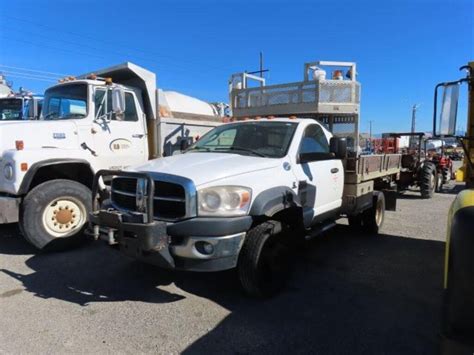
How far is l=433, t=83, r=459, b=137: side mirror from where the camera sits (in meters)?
3.04

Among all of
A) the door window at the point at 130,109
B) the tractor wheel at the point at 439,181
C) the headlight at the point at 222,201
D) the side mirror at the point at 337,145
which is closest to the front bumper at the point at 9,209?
the door window at the point at 130,109

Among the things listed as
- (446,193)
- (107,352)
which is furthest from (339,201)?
(446,193)

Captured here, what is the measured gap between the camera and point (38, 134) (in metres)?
5.67

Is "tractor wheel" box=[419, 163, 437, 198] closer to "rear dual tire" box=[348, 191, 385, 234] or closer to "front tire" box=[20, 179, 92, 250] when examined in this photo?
"rear dual tire" box=[348, 191, 385, 234]

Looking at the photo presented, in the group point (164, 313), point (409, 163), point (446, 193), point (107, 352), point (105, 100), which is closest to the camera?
point (107, 352)

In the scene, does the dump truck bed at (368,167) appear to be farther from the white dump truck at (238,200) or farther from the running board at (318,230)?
the running board at (318,230)

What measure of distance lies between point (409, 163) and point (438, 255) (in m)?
6.66

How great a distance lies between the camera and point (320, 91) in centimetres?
761

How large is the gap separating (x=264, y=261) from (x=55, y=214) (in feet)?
10.8

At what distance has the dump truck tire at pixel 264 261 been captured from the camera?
12.1 ft

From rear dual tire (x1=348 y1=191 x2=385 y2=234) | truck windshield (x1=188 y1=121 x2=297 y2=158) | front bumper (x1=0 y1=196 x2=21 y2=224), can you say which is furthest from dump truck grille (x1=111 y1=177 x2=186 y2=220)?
rear dual tire (x1=348 y1=191 x2=385 y2=234)

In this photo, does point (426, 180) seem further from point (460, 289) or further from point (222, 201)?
point (460, 289)

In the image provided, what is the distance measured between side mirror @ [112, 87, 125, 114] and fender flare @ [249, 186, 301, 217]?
3264 millimetres

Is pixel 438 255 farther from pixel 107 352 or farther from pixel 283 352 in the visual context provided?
pixel 107 352
